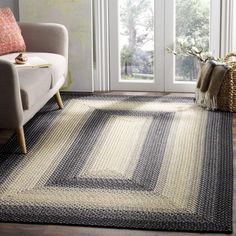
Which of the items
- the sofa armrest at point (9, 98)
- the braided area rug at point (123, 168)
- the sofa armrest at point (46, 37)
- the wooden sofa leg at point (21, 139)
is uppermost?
the sofa armrest at point (46, 37)

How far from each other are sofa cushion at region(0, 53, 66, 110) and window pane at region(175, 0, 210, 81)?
993mm

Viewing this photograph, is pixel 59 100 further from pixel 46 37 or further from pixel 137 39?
pixel 137 39

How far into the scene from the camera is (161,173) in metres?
3.28

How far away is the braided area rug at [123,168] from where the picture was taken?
2812 millimetres

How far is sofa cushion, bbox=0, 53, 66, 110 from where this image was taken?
3596 mm

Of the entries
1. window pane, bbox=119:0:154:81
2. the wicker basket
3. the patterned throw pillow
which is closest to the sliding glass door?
window pane, bbox=119:0:154:81

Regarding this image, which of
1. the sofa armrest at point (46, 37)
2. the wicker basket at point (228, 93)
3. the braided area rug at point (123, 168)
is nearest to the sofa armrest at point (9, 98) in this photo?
the braided area rug at point (123, 168)

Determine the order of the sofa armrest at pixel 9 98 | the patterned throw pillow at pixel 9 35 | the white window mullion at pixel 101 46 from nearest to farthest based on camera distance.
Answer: the sofa armrest at pixel 9 98 → the patterned throw pillow at pixel 9 35 → the white window mullion at pixel 101 46

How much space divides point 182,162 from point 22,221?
1032 millimetres

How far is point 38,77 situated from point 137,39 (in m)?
1.34

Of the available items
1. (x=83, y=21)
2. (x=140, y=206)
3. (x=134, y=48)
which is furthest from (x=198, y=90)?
(x=140, y=206)

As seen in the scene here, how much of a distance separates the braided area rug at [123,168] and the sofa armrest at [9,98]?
0.66 ft

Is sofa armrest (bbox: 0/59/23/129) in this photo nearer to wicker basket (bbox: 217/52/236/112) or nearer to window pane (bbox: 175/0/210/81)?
wicker basket (bbox: 217/52/236/112)

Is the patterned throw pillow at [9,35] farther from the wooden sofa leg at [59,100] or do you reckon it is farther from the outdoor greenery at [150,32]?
the outdoor greenery at [150,32]
